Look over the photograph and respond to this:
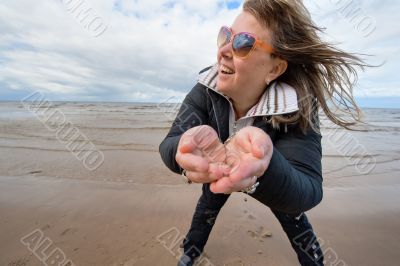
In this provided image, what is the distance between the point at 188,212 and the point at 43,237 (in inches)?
62.9

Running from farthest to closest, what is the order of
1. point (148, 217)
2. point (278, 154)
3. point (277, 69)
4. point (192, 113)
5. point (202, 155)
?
1. point (148, 217)
2. point (192, 113)
3. point (277, 69)
4. point (278, 154)
5. point (202, 155)

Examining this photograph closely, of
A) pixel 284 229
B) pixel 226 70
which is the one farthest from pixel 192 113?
pixel 284 229

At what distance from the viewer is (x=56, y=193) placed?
3.84m

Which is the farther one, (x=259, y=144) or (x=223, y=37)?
(x=223, y=37)

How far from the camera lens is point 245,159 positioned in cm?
A: 91

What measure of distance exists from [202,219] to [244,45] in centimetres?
154

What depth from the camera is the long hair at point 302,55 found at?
1547 mm

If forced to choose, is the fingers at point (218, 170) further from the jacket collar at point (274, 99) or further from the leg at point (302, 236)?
the leg at point (302, 236)

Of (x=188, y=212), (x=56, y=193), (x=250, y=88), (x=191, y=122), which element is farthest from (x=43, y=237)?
(x=250, y=88)

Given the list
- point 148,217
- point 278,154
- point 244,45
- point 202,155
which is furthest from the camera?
point 148,217

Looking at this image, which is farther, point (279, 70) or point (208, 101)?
point (208, 101)

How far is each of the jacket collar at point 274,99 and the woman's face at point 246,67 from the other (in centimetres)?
7

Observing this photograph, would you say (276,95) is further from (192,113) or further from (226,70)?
(192,113)

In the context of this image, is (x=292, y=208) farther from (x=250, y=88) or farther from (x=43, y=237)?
(x=43, y=237)
